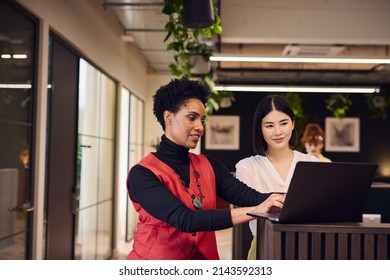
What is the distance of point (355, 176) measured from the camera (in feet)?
4.63

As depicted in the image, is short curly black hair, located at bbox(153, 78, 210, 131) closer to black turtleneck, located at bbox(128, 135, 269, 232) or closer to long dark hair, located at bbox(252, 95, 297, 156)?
black turtleneck, located at bbox(128, 135, 269, 232)

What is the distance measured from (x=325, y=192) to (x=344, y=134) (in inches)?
340

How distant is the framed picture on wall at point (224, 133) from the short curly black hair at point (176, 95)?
804cm

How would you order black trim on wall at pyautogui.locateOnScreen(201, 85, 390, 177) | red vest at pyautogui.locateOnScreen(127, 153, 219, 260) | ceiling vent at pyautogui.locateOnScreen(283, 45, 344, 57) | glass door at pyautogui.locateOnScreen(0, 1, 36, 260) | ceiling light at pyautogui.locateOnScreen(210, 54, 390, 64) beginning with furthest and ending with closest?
black trim on wall at pyautogui.locateOnScreen(201, 85, 390, 177)
ceiling vent at pyautogui.locateOnScreen(283, 45, 344, 57)
ceiling light at pyautogui.locateOnScreen(210, 54, 390, 64)
glass door at pyautogui.locateOnScreen(0, 1, 36, 260)
red vest at pyautogui.locateOnScreen(127, 153, 219, 260)

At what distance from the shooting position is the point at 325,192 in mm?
1379

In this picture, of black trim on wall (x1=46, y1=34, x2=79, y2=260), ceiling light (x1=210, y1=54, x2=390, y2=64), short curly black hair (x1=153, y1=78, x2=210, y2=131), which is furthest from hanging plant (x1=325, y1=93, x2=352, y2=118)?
short curly black hair (x1=153, y1=78, x2=210, y2=131)

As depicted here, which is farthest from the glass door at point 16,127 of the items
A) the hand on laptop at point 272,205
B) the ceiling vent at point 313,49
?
the ceiling vent at point 313,49

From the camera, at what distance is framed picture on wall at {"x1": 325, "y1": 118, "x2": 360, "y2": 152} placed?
9688 mm

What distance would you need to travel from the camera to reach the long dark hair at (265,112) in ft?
6.57

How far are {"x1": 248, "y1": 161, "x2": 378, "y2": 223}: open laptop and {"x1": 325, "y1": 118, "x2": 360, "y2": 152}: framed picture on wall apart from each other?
27.7 ft

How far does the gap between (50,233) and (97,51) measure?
1.92 m

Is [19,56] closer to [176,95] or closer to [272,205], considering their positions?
[176,95]
